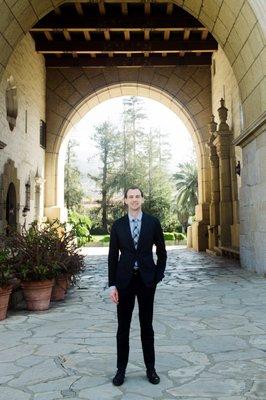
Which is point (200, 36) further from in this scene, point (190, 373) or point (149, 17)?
point (190, 373)

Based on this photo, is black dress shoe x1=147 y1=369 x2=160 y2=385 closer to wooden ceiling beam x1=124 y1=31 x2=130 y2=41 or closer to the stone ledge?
the stone ledge

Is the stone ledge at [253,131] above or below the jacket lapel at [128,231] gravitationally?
above

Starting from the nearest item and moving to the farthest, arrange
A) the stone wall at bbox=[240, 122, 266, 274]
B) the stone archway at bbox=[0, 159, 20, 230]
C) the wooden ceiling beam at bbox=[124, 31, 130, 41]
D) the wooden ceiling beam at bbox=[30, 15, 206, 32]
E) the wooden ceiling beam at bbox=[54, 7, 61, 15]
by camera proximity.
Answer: the stone wall at bbox=[240, 122, 266, 274] < the stone archway at bbox=[0, 159, 20, 230] < the wooden ceiling beam at bbox=[54, 7, 61, 15] < the wooden ceiling beam at bbox=[30, 15, 206, 32] < the wooden ceiling beam at bbox=[124, 31, 130, 41]

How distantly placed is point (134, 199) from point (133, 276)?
54 cm

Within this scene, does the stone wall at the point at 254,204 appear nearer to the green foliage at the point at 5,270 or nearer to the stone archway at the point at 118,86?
the green foliage at the point at 5,270

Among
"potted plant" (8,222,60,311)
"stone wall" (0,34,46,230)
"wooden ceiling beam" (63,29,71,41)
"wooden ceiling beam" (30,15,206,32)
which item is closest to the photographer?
"potted plant" (8,222,60,311)

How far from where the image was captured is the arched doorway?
1077cm

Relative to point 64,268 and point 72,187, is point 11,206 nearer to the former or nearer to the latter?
point 64,268

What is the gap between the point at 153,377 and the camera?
106 inches

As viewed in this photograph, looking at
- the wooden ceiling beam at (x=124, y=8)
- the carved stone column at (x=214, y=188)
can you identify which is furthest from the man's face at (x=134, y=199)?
the carved stone column at (x=214, y=188)

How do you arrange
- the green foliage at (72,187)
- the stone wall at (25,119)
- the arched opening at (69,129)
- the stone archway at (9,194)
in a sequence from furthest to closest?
1. the green foliage at (72,187)
2. the arched opening at (69,129)
3. the stone wall at (25,119)
4. the stone archway at (9,194)

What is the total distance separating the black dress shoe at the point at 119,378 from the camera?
8.76 ft

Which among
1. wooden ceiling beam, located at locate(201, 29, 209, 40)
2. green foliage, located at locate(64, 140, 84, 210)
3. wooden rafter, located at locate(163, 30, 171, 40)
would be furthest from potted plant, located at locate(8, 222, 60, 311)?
green foliage, located at locate(64, 140, 84, 210)

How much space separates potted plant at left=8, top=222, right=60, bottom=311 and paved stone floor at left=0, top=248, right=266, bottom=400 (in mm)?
223
